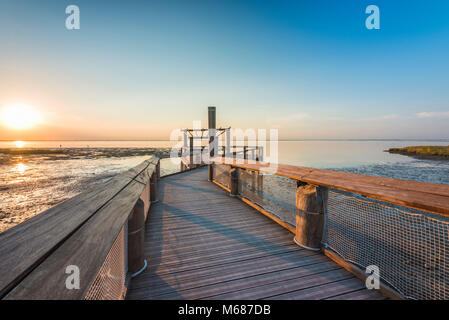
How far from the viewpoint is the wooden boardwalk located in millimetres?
2141

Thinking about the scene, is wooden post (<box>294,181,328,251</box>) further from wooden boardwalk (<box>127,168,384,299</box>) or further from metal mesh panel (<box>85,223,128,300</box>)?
metal mesh panel (<box>85,223,128,300</box>)

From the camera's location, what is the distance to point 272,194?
10914 millimetres

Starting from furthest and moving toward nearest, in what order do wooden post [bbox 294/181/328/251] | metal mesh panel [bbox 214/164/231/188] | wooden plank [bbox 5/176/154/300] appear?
metal mesh panel [bbox 214/164/231/188] < wooden post [bbox 294/181/328/251] < wooden plank [bbox 5/176/154/300]

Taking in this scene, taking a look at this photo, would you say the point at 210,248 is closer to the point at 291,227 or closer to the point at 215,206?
the point at 291,227

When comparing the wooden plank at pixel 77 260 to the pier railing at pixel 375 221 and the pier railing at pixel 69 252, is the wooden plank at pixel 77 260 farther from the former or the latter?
the pier railing at pixel 375 221

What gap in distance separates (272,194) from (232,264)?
8676 mm

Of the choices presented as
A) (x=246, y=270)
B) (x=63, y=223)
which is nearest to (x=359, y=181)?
(x=246, y=270)

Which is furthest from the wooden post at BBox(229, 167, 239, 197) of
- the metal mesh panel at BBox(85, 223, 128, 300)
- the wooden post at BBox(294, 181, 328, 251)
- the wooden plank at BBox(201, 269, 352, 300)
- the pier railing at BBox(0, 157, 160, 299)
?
the metal mesh panel at BBox(85, 223, 128, 300)

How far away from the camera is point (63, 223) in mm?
1426

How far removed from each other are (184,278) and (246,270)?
0.79 m

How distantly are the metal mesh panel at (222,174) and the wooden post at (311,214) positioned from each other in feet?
13.4

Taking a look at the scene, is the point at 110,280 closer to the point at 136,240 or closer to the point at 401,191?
the point at 136,240

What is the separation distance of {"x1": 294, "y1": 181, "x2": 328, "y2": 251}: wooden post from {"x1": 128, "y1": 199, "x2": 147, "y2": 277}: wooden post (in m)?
2.29

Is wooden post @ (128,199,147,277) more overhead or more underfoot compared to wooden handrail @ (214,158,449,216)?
more underfoot
